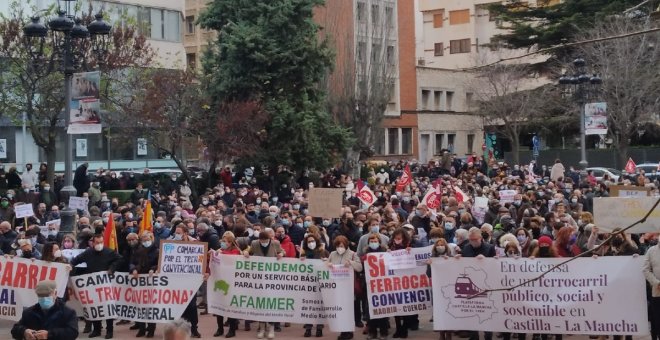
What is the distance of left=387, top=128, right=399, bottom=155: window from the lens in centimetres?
6881

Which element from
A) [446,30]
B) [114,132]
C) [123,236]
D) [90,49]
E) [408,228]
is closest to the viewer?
[408,228]

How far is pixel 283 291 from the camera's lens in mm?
15375

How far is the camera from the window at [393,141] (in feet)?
226

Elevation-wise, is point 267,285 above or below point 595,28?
below

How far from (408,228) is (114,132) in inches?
1056

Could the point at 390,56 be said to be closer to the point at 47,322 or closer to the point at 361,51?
the point at 361,51

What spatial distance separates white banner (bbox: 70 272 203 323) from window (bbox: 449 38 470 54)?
212ft

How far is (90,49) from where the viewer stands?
37500 mm

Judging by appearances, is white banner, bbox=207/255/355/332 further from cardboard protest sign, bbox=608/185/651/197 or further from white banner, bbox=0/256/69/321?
cardboard protest sign, bbox=608/185/651/197

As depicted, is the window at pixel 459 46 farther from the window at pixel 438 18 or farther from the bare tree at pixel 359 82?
the bare tree at pixel 359 82

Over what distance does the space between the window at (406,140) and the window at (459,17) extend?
1234 cm

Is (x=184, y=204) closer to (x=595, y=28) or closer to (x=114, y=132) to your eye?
(x=114, y=132)

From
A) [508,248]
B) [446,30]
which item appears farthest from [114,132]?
[446,30]

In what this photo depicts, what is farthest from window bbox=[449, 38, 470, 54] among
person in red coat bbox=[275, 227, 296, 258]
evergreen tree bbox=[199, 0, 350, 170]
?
person in red coat bbox=[275, 227, 296, 258]
